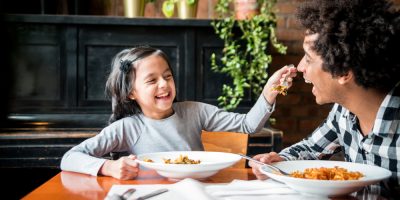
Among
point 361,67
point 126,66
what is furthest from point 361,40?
point 126,66

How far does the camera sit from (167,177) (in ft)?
4.15

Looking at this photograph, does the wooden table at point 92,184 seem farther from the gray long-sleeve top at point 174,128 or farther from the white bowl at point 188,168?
the gray long-sleeve top at point 174,128

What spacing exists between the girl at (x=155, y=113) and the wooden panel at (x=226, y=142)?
0.02 metres

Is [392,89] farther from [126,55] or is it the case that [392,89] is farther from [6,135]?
[6,135]

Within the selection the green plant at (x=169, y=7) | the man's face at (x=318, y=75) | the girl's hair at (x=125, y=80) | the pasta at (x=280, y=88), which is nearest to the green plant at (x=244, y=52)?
the green plant at (x=169, y=7)

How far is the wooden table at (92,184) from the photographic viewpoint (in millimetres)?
1116

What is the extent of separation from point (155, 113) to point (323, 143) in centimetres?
60

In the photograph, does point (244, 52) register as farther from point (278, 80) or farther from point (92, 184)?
point (92, 184)

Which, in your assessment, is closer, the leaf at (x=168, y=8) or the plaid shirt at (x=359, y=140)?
the plaid shirt at (x=359, y=140)

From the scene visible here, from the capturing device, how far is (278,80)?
162 cm

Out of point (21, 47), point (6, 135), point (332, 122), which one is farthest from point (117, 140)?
point (21, 47)

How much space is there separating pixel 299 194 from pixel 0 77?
85.0 inches

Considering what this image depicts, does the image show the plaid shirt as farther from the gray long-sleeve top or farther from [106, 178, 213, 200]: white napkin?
[106, 178, 213, 200]: white napkin

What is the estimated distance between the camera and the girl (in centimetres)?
168
